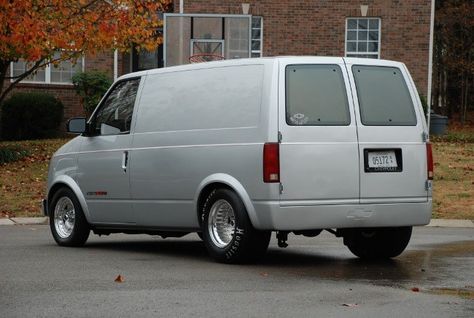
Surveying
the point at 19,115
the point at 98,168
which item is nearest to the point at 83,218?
the point at 98,168

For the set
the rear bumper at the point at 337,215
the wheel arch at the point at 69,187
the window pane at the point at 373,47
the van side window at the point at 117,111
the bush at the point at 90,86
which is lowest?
the bush at the point at 90,86

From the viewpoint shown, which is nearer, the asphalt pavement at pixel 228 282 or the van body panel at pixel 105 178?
the asphalt pavement at pixel 228 282

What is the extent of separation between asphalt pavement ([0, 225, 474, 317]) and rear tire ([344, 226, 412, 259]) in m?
0.20

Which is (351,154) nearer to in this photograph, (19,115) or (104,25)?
(104,25)

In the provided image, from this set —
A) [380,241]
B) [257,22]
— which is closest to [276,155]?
[380,241]

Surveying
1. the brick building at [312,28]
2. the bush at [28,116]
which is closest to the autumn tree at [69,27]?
the bush at [28,116]

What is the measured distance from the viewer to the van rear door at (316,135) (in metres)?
10.6

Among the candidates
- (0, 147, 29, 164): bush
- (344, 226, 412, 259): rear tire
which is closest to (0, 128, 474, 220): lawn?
(0, 147, 29, 164): bush

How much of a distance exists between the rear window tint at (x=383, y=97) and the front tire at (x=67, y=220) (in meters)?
3.75

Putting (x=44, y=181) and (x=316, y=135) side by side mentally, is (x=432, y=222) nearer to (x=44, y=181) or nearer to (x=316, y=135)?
(x=316, y=135)

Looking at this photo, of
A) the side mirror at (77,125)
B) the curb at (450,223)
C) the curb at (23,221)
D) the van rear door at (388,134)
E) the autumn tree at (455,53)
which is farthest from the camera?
the autumn tree at (455,53)

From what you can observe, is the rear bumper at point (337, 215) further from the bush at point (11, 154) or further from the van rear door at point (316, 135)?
the bush at point (11, 154)

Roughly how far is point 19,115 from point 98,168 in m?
20.1

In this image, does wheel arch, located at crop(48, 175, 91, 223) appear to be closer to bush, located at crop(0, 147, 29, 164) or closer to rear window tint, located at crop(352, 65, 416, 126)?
rear window tint, located at crop(352, 65, 416, 126)
